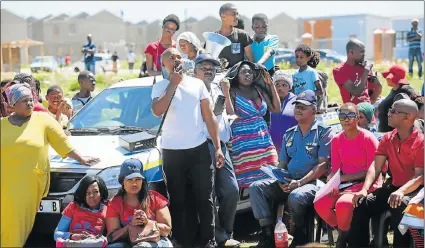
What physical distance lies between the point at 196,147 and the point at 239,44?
2397mm

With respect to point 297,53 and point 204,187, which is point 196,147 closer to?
point 204,187

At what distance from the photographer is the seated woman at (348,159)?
6352 millimetres

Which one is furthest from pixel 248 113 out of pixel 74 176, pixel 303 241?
pixel 74 176

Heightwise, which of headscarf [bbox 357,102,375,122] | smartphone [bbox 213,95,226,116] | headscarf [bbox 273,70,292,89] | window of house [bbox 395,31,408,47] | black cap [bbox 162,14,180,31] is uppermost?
window of house [bbox 395,31,408,47]

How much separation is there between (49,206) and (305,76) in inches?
146

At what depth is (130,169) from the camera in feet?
19.8

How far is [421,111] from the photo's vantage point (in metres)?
8.48

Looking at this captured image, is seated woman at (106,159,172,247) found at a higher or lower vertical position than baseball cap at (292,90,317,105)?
lower

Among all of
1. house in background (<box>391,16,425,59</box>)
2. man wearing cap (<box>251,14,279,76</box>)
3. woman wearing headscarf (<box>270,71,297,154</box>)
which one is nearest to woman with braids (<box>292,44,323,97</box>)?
man wearing cap (<box>251,14,279,76</box>)

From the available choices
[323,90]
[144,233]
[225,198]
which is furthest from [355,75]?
[144,233]

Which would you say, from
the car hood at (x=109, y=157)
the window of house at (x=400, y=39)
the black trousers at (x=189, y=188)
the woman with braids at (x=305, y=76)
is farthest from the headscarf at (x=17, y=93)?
the window of house at (x=400, y=39)

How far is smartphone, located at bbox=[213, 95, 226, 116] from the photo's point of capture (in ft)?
22.9

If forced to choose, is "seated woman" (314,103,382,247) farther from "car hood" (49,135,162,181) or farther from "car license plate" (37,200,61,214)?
"car license plate" (37,200,61,214)

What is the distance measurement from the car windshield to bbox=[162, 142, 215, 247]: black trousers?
832 mm
